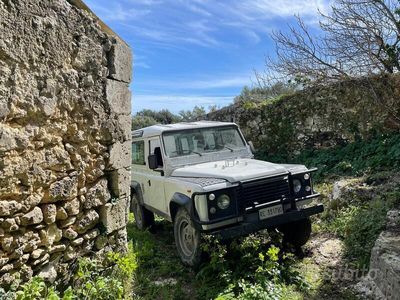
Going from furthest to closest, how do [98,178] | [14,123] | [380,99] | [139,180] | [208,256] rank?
1. [380,99]
2. [139,180]
3. [208,256]
4. [98,178]
5. [14,123]

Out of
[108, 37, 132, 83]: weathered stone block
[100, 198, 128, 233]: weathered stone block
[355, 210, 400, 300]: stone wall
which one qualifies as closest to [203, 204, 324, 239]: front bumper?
[355, 210, 400, 300]: stone wall

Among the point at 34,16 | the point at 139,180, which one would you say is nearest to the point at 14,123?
the point at 34,16

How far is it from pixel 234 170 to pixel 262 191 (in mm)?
505

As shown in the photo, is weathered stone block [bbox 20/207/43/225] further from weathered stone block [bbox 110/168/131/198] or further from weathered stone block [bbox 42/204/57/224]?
weathered stone block [bbox 110/168/131/198]

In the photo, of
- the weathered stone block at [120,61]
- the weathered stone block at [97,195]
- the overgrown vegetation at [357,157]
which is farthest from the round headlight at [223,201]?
the overgrown vegetation at [357,157]

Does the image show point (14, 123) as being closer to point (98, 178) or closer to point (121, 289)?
point (98, 178)

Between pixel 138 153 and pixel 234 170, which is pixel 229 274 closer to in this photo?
pixel 234 170

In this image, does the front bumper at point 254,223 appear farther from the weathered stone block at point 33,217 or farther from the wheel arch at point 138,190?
the wheel arch at point 138,190

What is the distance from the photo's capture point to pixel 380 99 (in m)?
8.58

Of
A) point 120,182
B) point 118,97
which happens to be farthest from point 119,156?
point 118,97

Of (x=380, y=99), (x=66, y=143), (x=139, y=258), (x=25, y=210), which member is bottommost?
(x=139, y=258)

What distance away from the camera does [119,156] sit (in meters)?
4.08

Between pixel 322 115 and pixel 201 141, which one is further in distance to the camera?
pixel 322 115

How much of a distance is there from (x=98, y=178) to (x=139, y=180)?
7.90 feet
